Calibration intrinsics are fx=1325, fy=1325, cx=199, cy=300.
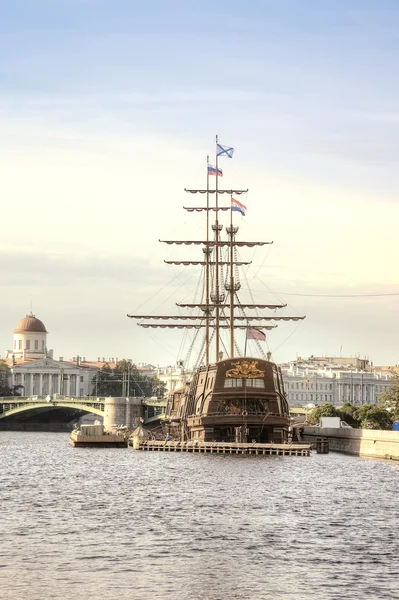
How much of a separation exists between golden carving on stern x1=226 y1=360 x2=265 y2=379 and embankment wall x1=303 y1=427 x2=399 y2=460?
9.12m

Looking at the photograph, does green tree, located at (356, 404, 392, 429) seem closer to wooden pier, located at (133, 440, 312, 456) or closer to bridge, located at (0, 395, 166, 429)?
bridge, located at (0, 395, 166, 429)

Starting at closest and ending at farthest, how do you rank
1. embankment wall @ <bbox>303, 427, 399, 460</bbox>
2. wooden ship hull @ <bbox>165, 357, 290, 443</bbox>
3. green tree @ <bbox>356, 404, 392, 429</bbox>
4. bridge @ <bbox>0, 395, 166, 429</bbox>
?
embankment wall @ <bbox>303, 427, 399, 460</bbox>
wooden ship hull @ <bbox>165, 357, 290, 443</bbox>
green tree @ <bbox>356, 404, 392, 429</bbox>
bridge @ <bbox>0, 395, 166, 429</bbox>

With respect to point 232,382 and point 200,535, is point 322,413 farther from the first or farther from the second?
point 200,535

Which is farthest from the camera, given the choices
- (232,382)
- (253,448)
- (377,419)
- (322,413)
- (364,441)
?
(322,413)

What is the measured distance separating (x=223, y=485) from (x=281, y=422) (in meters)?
33.9

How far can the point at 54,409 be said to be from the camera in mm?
187000

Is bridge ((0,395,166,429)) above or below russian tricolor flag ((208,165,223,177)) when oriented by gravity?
below

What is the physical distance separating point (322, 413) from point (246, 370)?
55.5 m

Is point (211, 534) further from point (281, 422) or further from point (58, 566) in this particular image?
point (281, 422)

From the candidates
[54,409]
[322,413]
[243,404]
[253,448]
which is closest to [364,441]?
[243,404]

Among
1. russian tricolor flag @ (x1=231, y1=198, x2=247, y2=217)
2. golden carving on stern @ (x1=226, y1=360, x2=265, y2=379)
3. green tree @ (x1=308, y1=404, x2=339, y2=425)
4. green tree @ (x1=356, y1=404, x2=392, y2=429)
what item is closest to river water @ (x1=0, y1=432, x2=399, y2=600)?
golden carving on stern @ (x1=226, y1=360, x2=265, y2=379)

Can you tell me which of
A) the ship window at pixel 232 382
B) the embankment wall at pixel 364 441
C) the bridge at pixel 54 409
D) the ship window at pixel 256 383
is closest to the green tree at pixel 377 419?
the embankment wall at pixel 364 441

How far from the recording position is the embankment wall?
87.3m

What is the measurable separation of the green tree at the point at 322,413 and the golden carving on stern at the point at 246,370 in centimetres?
5157
